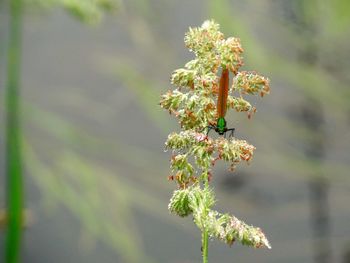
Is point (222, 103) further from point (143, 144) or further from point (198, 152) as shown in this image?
point (143, 144)

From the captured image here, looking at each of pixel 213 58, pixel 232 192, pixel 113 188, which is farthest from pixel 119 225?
pixel 213 58

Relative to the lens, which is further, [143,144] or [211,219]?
[143,144]

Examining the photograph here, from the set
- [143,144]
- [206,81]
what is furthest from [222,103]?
[143,144]

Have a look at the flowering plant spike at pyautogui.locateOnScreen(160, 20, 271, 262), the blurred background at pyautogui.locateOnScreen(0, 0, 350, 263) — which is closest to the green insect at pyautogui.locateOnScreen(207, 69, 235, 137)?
the flowering plant spike at pyautogui.locateOnScreen(160, 20, 271, 262)

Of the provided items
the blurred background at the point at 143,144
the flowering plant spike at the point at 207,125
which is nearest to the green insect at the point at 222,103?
the flowering plant spike at the point at 207,125

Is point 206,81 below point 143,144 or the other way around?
below

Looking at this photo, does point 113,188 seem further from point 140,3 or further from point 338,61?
point 338,61
